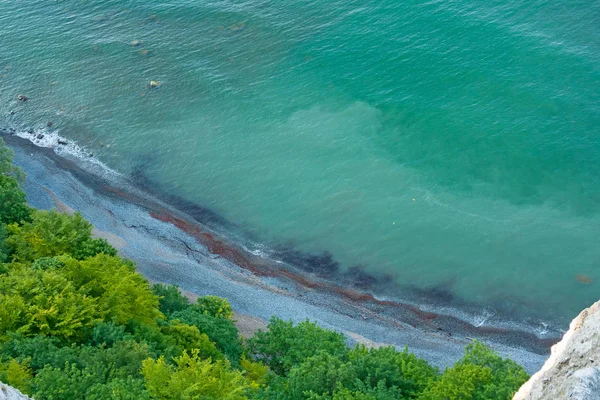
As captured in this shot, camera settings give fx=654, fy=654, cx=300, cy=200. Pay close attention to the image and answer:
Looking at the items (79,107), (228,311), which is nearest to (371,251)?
(228,311)

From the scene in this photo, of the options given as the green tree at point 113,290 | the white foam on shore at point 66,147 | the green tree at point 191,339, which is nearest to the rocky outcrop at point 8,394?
the green tree at point 113,290

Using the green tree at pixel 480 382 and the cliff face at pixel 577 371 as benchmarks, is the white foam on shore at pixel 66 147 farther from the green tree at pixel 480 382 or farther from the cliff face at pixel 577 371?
the cliff face at pixel 577 371

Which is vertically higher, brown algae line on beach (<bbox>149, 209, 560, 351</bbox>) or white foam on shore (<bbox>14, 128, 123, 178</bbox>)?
white foam on shore (<bbox>14, 128, 123, 178</bbox>)

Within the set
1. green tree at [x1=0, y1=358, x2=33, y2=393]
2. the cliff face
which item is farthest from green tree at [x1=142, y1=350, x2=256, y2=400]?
the cliff face

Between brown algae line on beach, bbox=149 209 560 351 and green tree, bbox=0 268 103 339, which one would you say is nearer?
green tree, bbox=0 268 103 339

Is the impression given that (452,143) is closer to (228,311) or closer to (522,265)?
(522,265)

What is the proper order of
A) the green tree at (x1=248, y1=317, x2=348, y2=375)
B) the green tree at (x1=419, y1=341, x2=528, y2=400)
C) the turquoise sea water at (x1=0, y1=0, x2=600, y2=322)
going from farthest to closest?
1. the turquoise sea water at (x1=0, y1=0, x2=600, y2=322)
2. the green tree at (x1=248, y1=317, x2=348, y2=375)
3. the green tree at (x1=419, y1=341, x2=528, y2=400)

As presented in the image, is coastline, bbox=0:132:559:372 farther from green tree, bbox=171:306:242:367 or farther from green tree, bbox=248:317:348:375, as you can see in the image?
green tree, bbox=248:317:348:375
